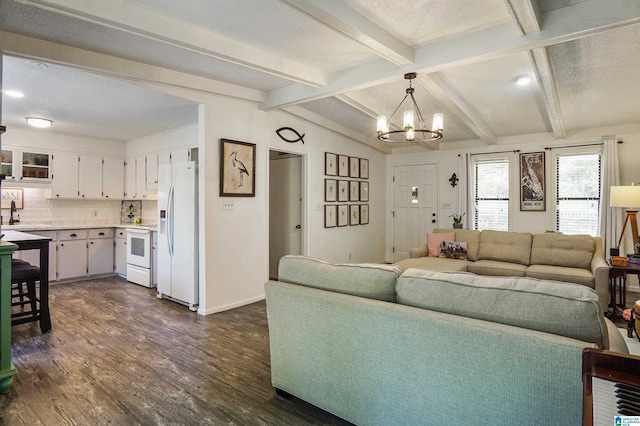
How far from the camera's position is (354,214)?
21.3 feet

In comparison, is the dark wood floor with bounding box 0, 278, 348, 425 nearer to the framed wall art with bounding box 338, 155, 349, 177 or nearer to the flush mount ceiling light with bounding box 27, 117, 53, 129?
the flush mount ceiling light with bounding box 27, 117, 53, 129

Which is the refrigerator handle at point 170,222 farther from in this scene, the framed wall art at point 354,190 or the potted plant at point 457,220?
the potted plant at point 457,220

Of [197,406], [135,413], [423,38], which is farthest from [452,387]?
[423,38]

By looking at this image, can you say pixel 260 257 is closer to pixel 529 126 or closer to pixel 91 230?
pixel 91 230

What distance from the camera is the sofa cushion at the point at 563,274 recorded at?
381 cm

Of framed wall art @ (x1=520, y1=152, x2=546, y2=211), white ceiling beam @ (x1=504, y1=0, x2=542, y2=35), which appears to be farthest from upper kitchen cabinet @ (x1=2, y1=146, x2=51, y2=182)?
framed wall art @ (x1=520, y1=152, x2=546, y2=211)

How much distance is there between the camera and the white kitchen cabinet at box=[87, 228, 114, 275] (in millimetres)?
5805

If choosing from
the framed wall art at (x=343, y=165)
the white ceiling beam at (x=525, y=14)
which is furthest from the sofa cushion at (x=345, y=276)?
the framed wall art at (x=343, y=165)

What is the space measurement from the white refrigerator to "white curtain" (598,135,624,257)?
5.85 metres

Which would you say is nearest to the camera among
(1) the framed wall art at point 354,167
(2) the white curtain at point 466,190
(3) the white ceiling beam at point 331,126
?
(3) the white ceiling beam at point 331,126

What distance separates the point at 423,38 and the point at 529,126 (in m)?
3.41

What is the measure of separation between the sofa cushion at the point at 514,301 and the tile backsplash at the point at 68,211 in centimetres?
577

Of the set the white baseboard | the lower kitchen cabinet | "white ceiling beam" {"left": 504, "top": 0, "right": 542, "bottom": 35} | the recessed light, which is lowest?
the white baseboard

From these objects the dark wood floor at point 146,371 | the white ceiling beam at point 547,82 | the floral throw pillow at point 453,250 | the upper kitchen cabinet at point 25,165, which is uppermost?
the white ceiling beam at point 547,82
